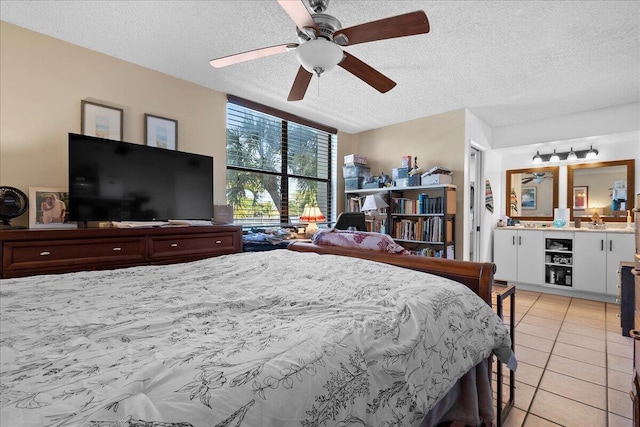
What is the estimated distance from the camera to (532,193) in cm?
477

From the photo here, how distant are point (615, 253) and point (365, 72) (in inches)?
154

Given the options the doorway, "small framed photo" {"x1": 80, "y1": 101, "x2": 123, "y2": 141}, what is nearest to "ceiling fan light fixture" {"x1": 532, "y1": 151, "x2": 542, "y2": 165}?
the doorway

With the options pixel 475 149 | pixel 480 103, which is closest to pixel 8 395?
pixel 480 103

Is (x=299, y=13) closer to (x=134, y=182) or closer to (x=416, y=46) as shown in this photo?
(x=416, y=46)

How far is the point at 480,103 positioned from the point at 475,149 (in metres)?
1.00

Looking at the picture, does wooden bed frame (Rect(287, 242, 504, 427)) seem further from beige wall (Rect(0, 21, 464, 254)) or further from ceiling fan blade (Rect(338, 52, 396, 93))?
beige wall (Rect(0, 21, 464, 254))

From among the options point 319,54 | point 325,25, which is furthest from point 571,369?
point 325,25

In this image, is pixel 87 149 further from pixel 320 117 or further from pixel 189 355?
pixel 320 117

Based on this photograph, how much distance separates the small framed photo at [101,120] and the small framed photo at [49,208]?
57 centimetres

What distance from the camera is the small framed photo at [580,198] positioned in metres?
4.29

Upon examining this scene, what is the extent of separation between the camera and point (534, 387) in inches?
76.4

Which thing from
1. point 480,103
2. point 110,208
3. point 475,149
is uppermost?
point 480,103

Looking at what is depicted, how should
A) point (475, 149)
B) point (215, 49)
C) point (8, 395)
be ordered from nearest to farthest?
1. point (8, 395)
2. point (215, 49)
3. point (475, 149)

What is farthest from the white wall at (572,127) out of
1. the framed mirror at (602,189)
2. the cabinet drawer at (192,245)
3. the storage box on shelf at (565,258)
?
the cabinet drawer at (192,245)
